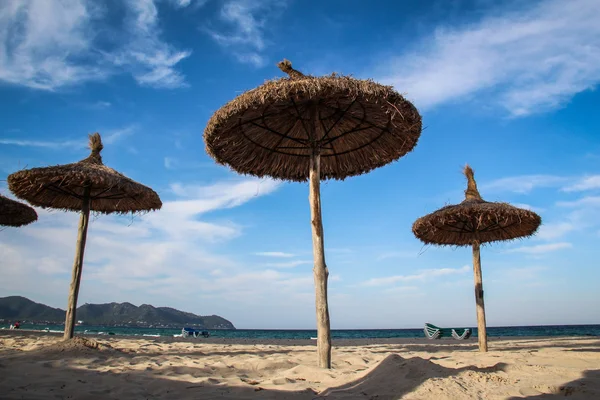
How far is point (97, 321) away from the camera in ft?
336

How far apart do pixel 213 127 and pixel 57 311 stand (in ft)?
432

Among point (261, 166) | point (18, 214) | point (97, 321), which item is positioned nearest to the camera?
point (261, 166)

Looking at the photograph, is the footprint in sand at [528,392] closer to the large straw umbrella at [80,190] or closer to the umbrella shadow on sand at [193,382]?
the umbrella shadow on sand at [193,382]

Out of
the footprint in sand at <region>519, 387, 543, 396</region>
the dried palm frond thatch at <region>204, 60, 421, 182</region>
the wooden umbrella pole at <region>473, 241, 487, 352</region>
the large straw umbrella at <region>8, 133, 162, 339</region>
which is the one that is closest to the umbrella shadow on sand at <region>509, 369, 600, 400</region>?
the footprint in sand at <region>519, 387, 543, 396</region>

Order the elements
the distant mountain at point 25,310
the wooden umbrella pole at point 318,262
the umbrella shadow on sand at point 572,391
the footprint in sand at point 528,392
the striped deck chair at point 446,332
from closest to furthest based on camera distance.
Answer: the umbrella shadow on sand at point 572,391
the footprint in sand at point 528,392
the wooden umbrella pole at point 318,262
the striped deck chair at point 446,332
the distant mountain at point 25,310

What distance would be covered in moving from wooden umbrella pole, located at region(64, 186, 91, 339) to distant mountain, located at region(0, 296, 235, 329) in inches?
3985

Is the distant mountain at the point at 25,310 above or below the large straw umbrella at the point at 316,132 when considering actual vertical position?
below

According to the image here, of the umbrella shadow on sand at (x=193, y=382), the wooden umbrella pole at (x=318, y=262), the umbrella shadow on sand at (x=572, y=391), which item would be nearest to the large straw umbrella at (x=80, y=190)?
the umbrella shadow on sand at (x=193, y=382)

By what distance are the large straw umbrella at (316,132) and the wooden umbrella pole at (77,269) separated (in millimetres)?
3832

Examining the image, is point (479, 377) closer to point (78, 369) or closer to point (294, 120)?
point (294, 120)

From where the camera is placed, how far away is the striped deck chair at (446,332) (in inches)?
632

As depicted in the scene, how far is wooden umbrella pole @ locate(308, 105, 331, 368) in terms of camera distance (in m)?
4.78

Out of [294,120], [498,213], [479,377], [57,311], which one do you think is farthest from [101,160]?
[57,311]

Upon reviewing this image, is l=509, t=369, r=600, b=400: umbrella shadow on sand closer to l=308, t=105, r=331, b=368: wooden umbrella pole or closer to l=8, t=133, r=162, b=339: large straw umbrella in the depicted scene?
l=308, t=105, r=331, b=368: wooden umbrella pole
